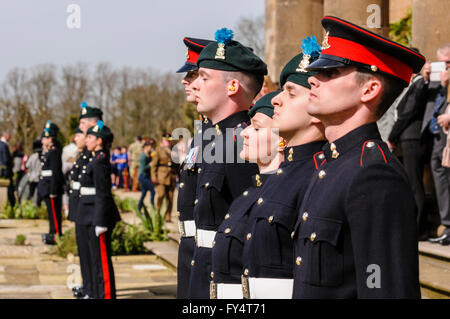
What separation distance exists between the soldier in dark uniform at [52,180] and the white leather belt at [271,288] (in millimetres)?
11280

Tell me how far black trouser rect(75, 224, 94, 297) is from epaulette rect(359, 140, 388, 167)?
603 centimetres

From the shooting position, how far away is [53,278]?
10.5m

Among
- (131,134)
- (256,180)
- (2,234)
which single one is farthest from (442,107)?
(131,134)

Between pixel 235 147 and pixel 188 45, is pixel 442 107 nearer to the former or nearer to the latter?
pixel 188 45

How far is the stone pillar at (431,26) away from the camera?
7.88 meters

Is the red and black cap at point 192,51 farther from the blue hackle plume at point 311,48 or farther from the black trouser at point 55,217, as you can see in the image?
the black trouser at point 55,217

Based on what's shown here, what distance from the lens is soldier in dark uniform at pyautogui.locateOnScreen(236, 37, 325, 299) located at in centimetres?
314

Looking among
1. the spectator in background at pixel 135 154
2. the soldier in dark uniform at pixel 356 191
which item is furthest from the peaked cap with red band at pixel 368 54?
the spectator in background at pixel 135 154

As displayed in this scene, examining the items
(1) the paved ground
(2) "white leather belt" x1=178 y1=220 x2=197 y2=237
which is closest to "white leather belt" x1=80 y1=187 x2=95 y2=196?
(1) the paved ground

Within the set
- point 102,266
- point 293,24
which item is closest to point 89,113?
point 102,266

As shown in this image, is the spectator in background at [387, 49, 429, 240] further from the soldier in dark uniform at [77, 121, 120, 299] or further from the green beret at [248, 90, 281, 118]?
the green beret at [248, 90, 281, 118]

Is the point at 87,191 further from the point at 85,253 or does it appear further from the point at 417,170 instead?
the point at 417,170

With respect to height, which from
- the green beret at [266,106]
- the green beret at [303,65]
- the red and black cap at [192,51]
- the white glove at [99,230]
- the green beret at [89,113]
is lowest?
A: the white glove at [99,230]

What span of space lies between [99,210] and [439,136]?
3480 mm
